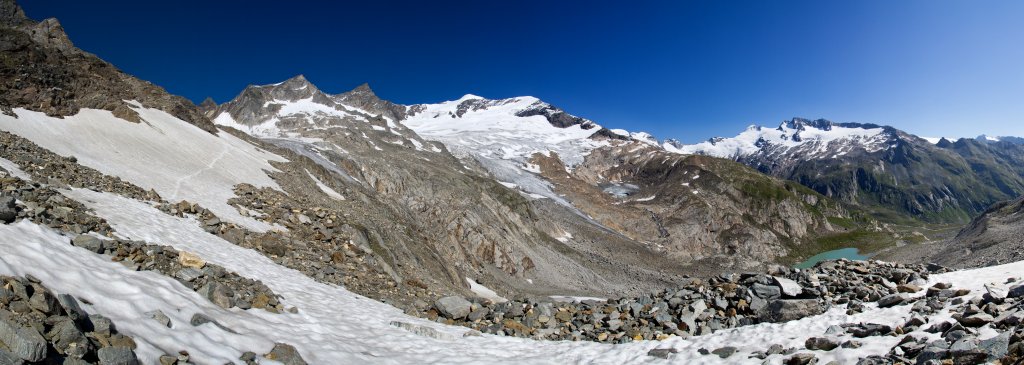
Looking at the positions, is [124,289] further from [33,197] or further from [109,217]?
[109,217]

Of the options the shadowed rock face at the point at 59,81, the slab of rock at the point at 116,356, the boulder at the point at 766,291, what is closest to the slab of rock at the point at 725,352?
the boulder at the point at 766,291

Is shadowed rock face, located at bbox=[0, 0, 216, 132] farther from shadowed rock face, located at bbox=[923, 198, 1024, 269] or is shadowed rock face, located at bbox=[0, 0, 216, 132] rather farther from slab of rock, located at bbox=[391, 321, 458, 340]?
shadowed rock face, located at bbox=[923, 198, 1024, 269]

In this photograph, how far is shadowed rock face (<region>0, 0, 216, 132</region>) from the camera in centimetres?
3688

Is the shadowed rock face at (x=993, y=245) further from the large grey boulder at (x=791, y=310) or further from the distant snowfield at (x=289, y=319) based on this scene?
the distant snowfield at (x=289, y=319)

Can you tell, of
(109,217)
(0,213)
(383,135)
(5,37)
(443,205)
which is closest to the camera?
(0,213)

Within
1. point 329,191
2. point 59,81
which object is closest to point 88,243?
point 329,191

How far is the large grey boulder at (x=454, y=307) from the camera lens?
19.7m

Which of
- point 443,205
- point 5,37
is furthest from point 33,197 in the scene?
point 443,205

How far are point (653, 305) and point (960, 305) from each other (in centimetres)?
872

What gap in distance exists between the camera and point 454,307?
65.5ft

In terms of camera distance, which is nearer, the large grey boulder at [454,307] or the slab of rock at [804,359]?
the slab of rock at [804,359]

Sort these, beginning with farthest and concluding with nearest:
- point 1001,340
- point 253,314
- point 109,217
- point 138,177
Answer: point 138,177 < point 109,217 < point 253,314 < point 1001,340

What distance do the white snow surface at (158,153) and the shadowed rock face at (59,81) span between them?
1.51 m

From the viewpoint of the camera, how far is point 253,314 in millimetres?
13391
